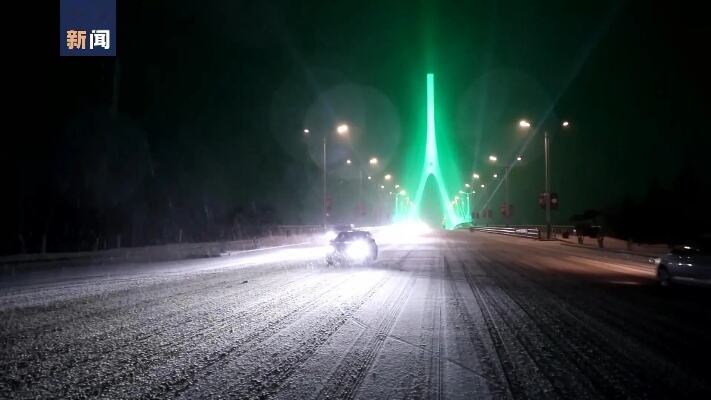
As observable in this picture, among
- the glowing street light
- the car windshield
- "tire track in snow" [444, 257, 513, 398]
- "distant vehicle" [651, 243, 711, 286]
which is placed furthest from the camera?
the glowing street light

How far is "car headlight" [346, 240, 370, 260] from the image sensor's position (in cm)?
2500

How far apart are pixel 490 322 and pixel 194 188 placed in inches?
2609

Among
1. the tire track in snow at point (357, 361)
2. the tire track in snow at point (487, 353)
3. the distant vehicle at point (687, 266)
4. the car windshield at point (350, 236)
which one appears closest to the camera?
the tire track in snow at point (357, 361)

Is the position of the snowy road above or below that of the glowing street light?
below

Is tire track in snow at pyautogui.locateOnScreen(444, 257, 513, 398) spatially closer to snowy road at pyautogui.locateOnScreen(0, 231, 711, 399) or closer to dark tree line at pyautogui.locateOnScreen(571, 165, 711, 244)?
snowy road at pyautogui.locateOnScreen(0, 231, 711, 399)

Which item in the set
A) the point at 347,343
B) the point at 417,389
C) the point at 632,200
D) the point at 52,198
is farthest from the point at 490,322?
the point at 632,200

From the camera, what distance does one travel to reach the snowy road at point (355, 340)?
6348mm

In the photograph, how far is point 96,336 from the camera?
9094 mm

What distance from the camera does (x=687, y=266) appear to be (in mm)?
15195

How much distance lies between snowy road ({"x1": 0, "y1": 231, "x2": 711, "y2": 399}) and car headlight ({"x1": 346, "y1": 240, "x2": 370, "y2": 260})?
8.30m

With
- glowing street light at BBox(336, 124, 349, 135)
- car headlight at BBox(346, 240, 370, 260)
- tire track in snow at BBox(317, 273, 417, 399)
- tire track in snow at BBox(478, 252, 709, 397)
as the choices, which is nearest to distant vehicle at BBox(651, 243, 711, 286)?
tire track in snow at BBox(478, 252, 709, 397)

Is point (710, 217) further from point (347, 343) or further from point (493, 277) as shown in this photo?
point (347, 343)

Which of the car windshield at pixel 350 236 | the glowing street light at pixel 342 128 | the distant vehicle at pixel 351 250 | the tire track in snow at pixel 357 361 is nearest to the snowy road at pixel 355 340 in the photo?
the tire track in snow at pixel 357 361

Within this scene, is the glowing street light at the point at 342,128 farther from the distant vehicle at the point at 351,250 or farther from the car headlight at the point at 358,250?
the car headlight at the point at 358,250
